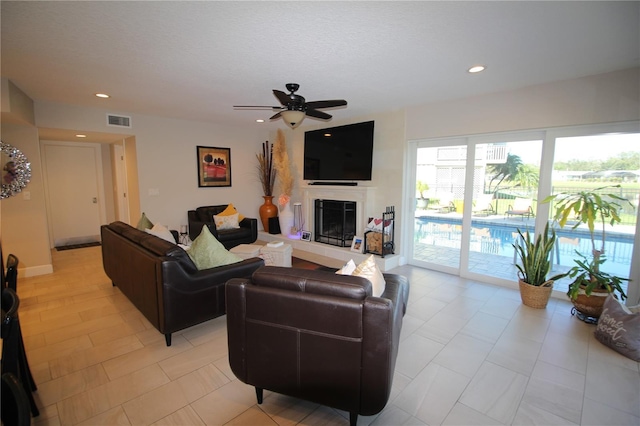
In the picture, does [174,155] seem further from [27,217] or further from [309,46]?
[309,46]

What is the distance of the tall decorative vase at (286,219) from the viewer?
6137 mm

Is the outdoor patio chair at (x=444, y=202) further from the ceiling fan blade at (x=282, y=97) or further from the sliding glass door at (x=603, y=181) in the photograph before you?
the ceiling fan blade at (x=282, y=97)

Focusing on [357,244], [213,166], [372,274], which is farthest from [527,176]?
[213,166]

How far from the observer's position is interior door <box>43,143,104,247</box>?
610 cm

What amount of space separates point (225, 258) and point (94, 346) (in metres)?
1.32

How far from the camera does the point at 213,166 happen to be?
240 inches

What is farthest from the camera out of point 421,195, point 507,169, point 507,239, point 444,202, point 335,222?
point 335,222

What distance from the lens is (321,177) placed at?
5.83 m

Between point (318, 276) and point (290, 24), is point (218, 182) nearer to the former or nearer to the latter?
point (290, 24)

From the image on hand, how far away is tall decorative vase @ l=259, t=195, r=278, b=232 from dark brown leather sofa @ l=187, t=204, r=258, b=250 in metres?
0.73

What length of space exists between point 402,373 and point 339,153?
13.0 ft

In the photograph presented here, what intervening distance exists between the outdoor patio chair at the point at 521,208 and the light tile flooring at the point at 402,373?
1.14 m

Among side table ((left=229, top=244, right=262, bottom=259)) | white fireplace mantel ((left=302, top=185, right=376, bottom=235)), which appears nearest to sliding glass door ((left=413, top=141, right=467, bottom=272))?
white fireplace mantel ((left=302, top=185, right=376, bottom=235))

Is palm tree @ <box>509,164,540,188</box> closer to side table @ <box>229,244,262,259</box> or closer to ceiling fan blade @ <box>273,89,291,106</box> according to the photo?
ceiling fan blade @ <box>273,89,291,106</box>
